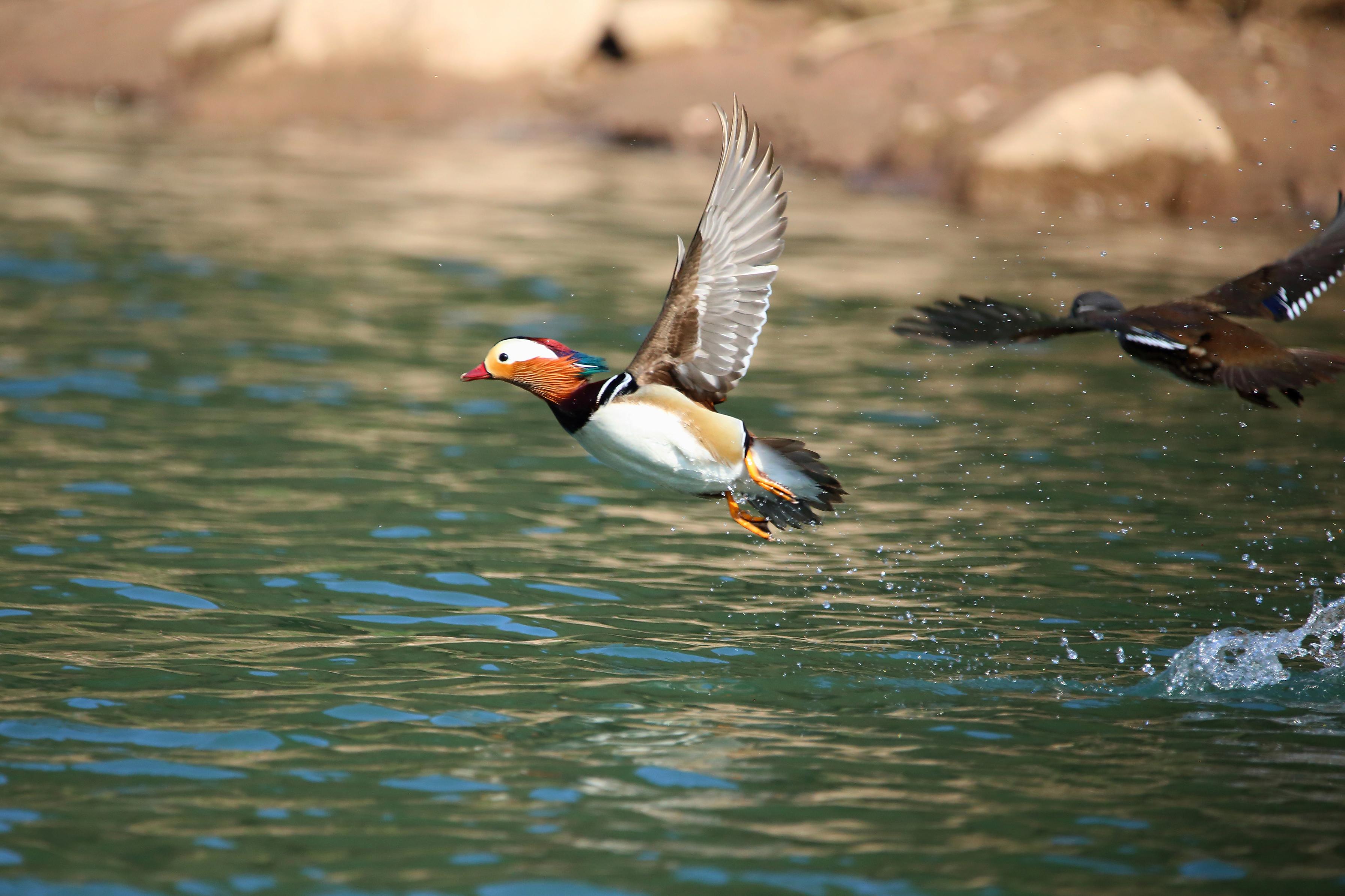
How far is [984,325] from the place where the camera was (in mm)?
5840

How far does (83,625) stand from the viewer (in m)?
6.43

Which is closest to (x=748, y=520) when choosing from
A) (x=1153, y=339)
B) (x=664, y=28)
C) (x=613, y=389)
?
(x=613, y=389)

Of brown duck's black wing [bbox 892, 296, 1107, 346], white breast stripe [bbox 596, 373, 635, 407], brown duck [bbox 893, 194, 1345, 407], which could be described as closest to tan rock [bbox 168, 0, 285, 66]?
white breast stripe [bbox 596, 373, 635, 407]

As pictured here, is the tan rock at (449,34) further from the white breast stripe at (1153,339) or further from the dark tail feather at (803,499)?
the white breast stripe at (1153,339)

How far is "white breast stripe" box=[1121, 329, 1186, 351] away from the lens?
18.8 ft

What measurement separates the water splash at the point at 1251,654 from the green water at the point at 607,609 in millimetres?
100

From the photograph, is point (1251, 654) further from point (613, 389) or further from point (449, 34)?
point (449, 34)

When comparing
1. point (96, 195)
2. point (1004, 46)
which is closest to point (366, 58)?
point (96, 195)

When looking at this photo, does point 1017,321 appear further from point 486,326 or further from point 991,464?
point 486,326

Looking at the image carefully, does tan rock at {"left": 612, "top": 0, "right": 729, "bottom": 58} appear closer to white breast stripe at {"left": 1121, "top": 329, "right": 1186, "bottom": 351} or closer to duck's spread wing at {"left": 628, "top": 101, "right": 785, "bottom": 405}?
duck's spread wing at {"left": 628, "top": 101, "right": 785, "bottom": 405}

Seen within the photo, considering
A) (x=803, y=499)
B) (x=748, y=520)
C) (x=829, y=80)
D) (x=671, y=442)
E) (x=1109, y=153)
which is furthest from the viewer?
(x=829, y=80)

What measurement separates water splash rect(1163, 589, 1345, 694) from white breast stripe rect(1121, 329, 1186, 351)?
4.59ft

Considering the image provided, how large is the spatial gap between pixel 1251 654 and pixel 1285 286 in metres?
1.61

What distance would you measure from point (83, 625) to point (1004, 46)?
59.6ft
